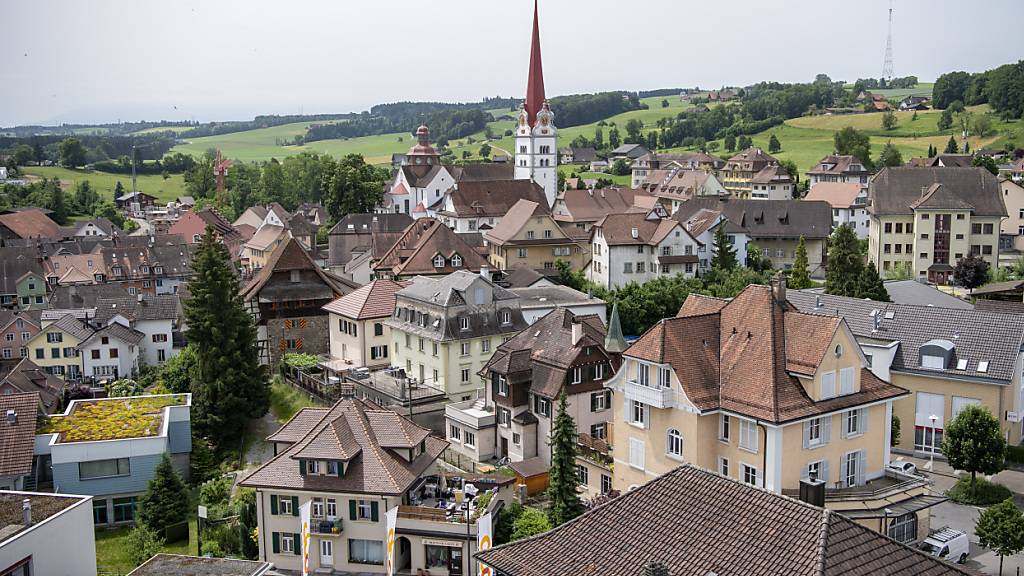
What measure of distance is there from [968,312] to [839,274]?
19.1 metres

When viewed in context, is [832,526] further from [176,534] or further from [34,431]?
[34,431]

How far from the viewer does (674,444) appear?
31.2 metres

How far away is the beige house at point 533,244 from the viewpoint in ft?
235

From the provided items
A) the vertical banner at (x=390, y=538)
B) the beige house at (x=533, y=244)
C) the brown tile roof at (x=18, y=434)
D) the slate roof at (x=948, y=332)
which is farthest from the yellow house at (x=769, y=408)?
the beige house at (x=533, y=244)

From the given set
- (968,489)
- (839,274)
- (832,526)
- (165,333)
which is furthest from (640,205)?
(832,526)

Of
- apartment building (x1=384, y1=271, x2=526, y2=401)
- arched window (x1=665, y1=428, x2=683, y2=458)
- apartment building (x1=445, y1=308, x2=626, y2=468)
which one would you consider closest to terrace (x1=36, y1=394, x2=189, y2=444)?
apartment building (x1=384, y1=271, x2=526, y2=401)

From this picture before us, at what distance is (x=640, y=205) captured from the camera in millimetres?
100625

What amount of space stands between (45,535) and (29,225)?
325ft

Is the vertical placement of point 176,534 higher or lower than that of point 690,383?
lower

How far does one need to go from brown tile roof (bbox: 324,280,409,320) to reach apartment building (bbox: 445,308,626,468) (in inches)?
428

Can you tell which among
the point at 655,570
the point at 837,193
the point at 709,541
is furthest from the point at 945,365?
the point at 837,193

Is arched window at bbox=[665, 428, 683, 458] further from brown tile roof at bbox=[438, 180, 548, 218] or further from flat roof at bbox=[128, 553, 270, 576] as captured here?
brown tile roof at bbox=[438, 180, 548, 218]

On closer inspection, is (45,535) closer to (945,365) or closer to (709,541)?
(709,541)

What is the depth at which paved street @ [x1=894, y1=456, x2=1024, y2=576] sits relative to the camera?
94.5 ft
